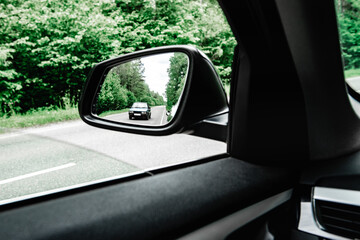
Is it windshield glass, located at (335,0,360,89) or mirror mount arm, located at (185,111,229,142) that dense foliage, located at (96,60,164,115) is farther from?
windshield glass, located at (335,0,360,89)

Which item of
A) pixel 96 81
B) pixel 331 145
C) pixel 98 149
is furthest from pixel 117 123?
pixel 98 149

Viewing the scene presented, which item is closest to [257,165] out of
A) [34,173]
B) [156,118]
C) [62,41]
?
[156,118]

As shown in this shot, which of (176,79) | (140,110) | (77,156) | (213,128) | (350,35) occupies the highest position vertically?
(350,35)

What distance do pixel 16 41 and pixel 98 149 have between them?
4.78 m

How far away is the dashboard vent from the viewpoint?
0.89 m

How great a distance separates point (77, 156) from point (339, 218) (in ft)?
16.5

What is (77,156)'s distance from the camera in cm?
524

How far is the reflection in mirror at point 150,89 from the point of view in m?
1.23

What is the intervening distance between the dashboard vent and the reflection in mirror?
A: 0.69 m

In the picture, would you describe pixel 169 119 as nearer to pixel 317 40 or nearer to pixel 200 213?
pixel 200 213

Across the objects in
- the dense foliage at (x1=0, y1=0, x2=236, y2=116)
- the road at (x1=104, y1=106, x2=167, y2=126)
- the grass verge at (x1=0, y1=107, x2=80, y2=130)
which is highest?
the dense foliage at (x1=0, y1=0, x2=236, y2=116)

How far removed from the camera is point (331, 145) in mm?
1199

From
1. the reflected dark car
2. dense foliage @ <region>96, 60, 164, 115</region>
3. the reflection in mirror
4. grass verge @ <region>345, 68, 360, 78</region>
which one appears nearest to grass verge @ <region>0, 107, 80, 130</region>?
dense foliage @ <region>96, 60, 164, 115</region>

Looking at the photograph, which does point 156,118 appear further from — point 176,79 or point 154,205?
point 154,205
